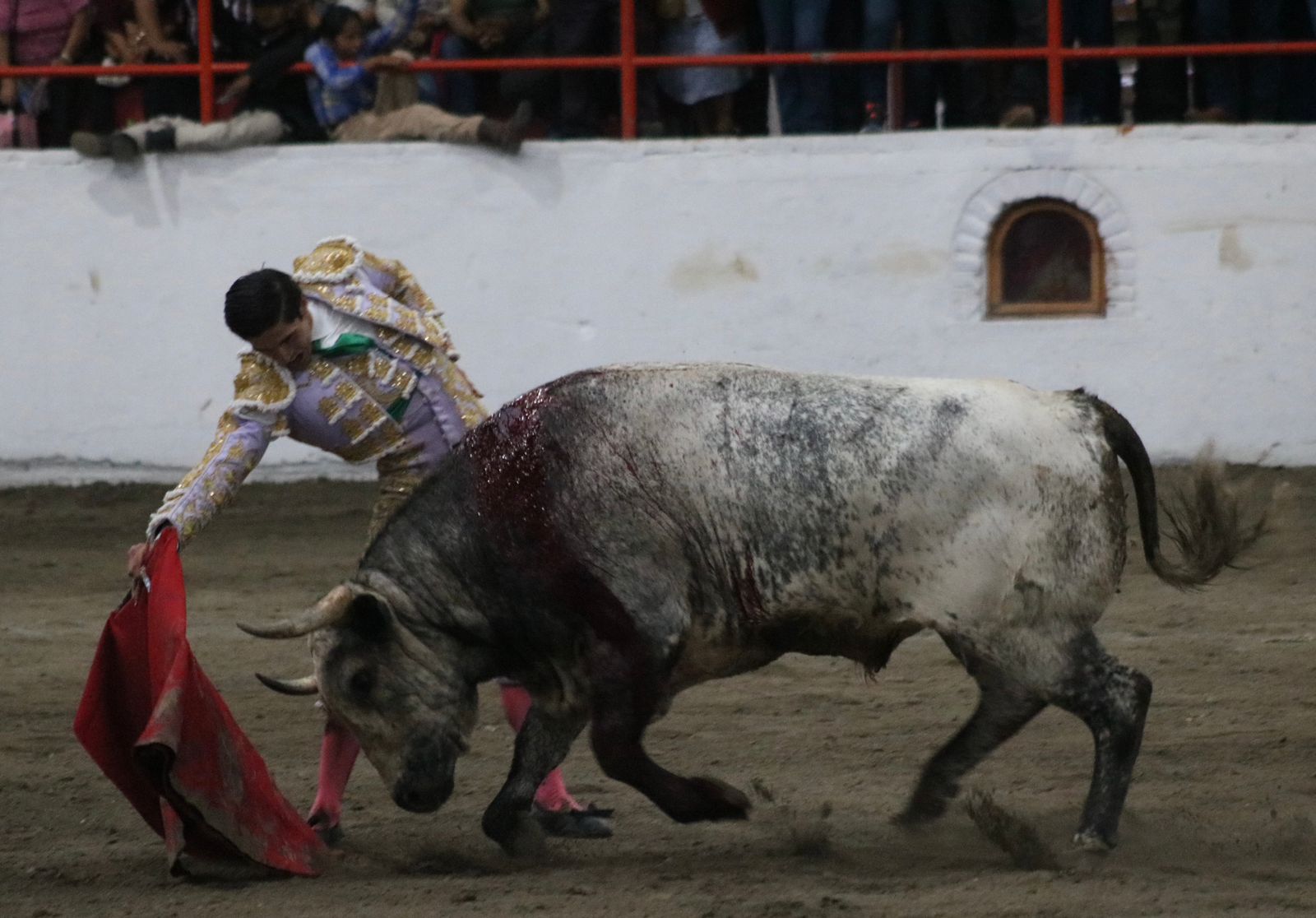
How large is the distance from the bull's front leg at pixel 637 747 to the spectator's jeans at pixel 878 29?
5.47 metres

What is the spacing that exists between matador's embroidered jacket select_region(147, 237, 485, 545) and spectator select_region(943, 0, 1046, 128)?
4.76 metres

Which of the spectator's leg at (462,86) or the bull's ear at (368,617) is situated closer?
the bull's ear at (368,617)

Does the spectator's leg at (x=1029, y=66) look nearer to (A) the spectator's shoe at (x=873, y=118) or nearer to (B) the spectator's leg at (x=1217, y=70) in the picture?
(A) the spectator's shoe at (x=873, y=118)

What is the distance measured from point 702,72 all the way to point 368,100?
1580 mm

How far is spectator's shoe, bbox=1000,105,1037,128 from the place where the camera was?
9.13 m

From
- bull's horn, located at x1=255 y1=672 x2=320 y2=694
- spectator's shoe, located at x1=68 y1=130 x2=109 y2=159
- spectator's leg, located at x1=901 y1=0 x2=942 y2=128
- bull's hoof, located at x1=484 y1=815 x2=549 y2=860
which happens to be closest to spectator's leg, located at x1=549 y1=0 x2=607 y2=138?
spectator's leg, located at x1=901 y1=0 x2=942 y2=128

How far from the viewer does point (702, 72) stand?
9539mm

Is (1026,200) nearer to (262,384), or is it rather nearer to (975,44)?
(975,44)

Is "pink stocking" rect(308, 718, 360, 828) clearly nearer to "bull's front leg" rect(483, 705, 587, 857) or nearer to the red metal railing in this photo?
"bull's front leg" rect(483, 705, 587, 857)

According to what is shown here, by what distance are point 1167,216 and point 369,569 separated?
5.49 meters

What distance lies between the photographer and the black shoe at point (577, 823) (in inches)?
193

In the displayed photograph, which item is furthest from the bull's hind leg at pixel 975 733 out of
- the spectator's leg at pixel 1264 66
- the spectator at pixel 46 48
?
the spectator at pixel 46 48

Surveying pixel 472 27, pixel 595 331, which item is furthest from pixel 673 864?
pixel 472 27

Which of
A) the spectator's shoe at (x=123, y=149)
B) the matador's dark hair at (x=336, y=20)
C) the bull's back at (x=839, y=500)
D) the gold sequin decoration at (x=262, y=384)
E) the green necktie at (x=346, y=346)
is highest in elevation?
the matador's dark hair at (x=336, y=20)
